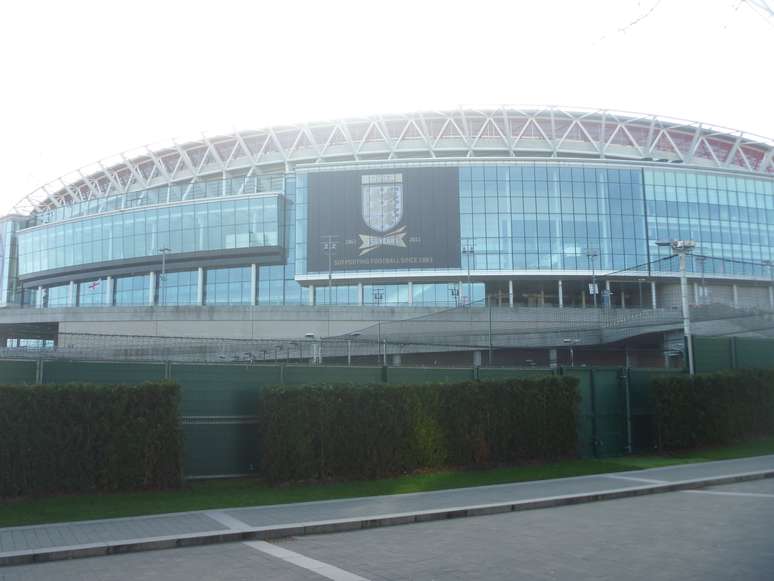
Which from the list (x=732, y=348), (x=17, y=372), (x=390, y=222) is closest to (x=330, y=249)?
(x=390, y=222)

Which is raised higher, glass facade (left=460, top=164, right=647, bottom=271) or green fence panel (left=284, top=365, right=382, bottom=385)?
glass facade (left=460, top=164, right=647, bottom=271)

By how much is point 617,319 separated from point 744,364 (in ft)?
94.6

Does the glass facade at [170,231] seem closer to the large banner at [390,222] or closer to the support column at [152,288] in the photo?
the support column at [152,288]

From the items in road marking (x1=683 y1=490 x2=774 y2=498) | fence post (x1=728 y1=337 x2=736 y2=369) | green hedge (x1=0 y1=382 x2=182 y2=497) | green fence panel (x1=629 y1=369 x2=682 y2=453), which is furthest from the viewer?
fence post (x1=728 y1=337 x2=736 y2=369)

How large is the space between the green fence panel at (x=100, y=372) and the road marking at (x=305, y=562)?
5.97 m

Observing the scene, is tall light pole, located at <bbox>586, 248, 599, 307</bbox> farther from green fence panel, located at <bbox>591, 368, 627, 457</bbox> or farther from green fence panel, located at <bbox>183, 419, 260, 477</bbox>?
green fence panel, located at <bbox>183, 419, 260, 477</bbox>

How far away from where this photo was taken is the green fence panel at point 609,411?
843 inches

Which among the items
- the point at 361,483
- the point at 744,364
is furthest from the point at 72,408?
the point at 744,364

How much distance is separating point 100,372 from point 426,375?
790 centimetres

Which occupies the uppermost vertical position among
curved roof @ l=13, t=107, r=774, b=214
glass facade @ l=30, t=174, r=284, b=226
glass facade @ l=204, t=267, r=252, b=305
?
curved roof @ l=13, t=107, r=774, b=214

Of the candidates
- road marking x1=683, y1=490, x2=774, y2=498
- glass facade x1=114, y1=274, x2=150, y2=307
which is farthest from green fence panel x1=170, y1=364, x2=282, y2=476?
glass facade x1=114, y1=274, x2=150, y2=307

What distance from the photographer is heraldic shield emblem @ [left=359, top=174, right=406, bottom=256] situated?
78.4 meters

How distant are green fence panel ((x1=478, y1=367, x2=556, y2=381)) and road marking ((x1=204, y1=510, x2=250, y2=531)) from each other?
8787 millimetres

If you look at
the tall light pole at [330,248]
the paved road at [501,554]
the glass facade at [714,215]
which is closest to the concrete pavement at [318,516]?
the paved road at [501,554]
